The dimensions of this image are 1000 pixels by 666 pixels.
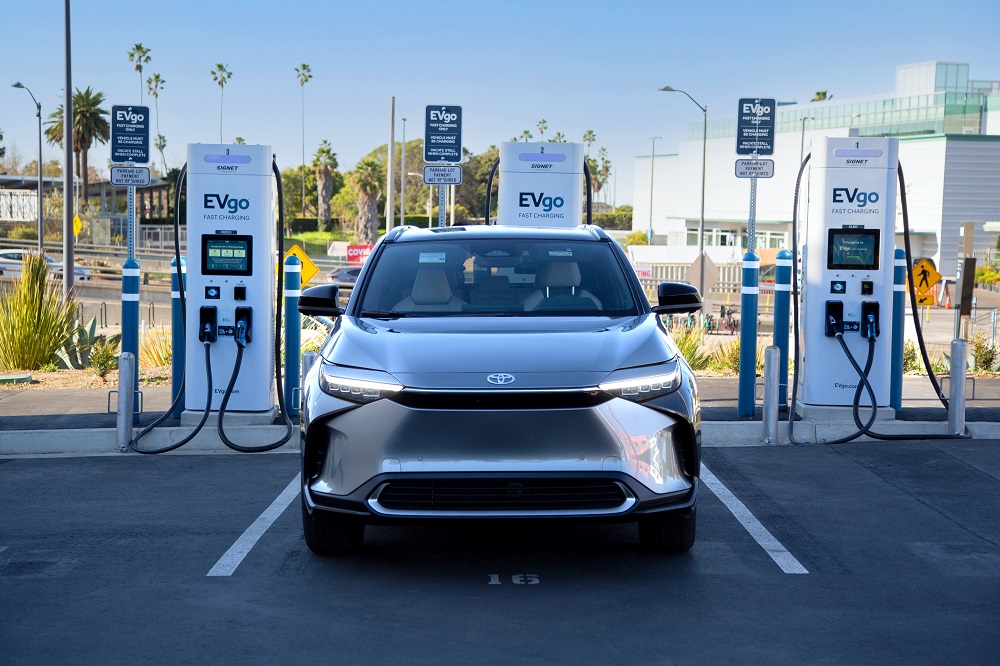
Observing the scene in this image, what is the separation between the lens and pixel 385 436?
507 centimetres

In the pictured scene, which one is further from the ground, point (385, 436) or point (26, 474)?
point (385, 436)

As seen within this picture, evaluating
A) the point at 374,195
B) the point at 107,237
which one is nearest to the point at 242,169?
the point at 107,237

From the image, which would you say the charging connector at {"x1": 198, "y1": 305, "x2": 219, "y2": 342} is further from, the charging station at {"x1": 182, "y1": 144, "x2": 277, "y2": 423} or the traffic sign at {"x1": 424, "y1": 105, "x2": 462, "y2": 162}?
the traffic sign at {"x1": 424, "y1": 105, "x2": 462, "y2": 162}

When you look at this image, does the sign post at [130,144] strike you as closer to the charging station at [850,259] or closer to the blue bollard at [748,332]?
the blue bollard at [748,332]

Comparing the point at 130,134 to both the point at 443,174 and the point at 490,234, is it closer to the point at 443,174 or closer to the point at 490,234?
the point at 443,174

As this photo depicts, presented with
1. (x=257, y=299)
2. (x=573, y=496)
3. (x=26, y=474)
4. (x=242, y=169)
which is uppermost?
(x=242, y=169)

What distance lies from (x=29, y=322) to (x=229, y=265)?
6.65 metres

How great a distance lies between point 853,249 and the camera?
980 centimetres

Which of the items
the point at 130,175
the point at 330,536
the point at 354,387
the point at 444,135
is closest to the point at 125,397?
the point at 130,175

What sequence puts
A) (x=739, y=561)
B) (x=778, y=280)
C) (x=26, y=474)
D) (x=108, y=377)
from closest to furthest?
(x=739, y=561)
(x=26, y=474)
(x=778, y=280)
(x=108, y=377)

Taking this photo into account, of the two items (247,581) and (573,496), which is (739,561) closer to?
(573,496)

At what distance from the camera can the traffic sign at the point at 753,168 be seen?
11070 mm

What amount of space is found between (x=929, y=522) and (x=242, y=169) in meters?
5.78

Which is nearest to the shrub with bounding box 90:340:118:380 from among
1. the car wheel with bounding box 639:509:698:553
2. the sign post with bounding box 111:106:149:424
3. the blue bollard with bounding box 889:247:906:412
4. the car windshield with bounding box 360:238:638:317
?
the sign post with bounding box 111:106:149:424
